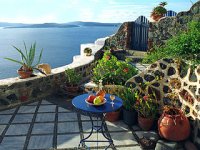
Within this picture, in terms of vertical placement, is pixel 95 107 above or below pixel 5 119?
above

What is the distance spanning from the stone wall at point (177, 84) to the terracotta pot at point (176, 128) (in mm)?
207

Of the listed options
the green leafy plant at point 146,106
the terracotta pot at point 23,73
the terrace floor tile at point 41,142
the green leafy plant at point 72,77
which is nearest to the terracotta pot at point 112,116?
the green leafy plant at point 146,106

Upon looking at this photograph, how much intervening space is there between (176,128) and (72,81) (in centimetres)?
403

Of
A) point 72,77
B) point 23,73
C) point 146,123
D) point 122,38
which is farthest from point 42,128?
point 122,38

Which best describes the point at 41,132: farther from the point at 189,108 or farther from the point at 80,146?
the point at 189,108

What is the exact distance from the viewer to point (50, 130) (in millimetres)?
6242

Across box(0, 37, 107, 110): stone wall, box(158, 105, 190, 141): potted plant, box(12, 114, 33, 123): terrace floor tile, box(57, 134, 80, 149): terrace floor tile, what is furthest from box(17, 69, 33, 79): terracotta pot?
box(158, 105, 190, 141): potted plant

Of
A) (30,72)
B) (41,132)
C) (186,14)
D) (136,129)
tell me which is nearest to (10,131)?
(41,132)

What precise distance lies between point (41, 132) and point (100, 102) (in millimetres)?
1803

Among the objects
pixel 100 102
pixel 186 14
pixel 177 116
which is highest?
pixel 186 14

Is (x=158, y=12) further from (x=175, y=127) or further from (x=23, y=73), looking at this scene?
(x=175, y=127)

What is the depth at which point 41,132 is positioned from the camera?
6.14 m

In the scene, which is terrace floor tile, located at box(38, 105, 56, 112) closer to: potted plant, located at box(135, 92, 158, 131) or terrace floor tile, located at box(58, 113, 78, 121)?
terrace floor tile, located at box(58, 113, 78, 121)

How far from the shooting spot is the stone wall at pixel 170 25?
12336 mm
